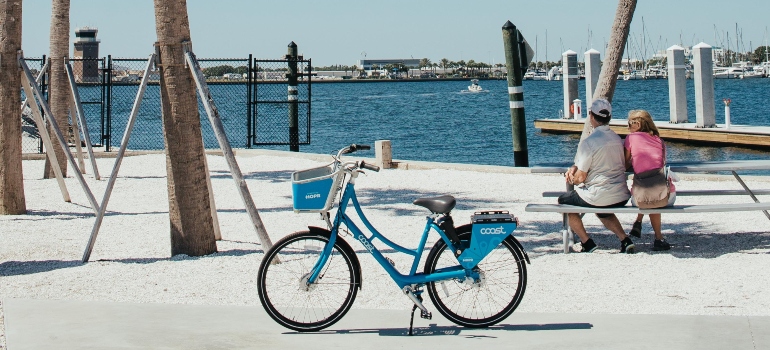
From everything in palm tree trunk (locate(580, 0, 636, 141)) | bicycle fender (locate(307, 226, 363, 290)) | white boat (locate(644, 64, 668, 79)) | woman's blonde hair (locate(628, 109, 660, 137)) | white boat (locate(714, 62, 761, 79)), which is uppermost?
white boat (locate(644, 64, 668, 79))

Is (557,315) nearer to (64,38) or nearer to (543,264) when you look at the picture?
(543,264)

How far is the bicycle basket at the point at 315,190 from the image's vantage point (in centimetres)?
612

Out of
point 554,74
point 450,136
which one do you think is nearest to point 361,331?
point 450,136

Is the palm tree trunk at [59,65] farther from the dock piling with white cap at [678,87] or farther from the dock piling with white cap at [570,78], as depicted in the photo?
the dock piling with white cap at [570,78]

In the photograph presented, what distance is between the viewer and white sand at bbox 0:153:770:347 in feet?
24.6

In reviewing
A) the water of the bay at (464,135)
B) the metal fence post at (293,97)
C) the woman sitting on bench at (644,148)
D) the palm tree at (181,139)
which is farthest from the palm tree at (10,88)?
the water of the bay at (464,135)

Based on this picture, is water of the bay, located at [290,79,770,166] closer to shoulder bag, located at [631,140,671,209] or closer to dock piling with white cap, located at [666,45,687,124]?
dock piling with white cap, located at [666,45,687,124]

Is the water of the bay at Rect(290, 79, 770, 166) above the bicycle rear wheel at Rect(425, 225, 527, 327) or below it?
above

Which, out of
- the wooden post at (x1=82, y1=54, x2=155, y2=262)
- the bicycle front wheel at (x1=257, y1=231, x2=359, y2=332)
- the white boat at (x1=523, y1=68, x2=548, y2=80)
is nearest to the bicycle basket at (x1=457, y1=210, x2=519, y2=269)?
the bicycle front wheel at (x1=257, y1=231, x2=359, y2=332)

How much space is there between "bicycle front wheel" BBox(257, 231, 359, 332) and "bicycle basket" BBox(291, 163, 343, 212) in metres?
0.20

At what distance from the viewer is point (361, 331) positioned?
6.26 metres

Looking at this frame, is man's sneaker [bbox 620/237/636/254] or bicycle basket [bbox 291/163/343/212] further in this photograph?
man's sneaker [bbox 620/237/636/254]

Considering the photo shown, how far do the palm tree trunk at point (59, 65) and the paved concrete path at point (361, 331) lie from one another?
9.71m

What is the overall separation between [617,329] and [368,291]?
220 cm
